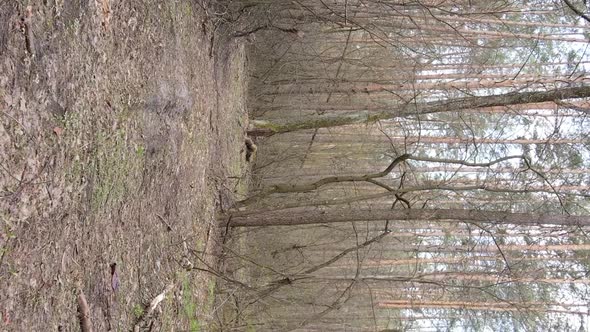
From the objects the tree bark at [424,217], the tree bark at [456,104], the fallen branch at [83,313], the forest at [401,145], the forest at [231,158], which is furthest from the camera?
the forest at [401,145]

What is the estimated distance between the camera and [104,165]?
12.2 ft

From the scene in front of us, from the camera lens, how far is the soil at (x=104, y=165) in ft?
9.09

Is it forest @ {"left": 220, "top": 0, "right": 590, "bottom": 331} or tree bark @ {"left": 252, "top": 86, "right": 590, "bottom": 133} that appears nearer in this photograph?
tree bark @ {"left": 252, "top": 86, "right": 590, "bottom": 133}

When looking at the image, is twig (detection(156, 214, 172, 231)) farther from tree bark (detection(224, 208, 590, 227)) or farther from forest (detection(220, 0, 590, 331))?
forest (detection(220, 0, 590, 331))

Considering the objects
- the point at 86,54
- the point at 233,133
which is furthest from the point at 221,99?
the point at 86,54

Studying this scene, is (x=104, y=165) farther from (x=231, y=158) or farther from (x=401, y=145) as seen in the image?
(x=401, y=145)

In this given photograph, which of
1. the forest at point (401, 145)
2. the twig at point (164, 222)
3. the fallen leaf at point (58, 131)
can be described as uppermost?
the fallen leaf at point (58, 131)

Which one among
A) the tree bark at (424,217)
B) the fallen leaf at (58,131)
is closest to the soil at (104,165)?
the fallen leaf at (58,131)

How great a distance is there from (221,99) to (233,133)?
77cm

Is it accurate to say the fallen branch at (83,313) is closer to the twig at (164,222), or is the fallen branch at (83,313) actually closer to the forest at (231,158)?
the forest at (231,158)

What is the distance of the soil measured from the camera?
277 centimetres

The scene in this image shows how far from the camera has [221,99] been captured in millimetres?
7500

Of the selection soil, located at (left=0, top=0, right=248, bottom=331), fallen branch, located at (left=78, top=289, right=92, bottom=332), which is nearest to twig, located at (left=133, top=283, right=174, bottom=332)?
soil, located at (left=0, top=0, right=248, bottom=331)

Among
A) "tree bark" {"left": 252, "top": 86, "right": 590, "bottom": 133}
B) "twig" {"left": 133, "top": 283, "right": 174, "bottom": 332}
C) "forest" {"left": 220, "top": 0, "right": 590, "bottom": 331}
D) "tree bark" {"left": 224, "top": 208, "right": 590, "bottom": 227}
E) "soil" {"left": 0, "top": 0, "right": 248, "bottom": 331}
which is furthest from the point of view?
"forest" {"left": 220, "top": 0, "right": 590, "bottom": 331}
